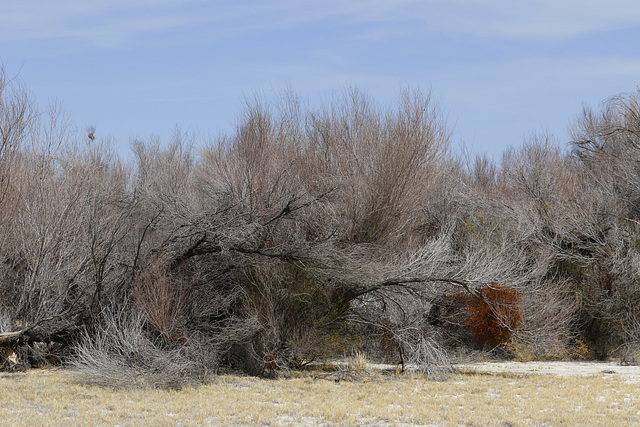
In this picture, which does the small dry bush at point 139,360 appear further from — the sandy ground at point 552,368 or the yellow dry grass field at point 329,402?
the sandy ground at point 552,368

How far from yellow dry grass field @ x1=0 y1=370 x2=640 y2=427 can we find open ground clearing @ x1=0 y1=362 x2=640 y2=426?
2 cm

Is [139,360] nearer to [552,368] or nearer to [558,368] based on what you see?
[552,368]

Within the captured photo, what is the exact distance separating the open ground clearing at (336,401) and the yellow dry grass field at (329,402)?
2cm

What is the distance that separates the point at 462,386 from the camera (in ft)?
44.4

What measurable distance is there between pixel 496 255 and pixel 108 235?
920 cm

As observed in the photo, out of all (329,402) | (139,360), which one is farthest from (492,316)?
(139,360)

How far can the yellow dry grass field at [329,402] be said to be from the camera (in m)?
10.2

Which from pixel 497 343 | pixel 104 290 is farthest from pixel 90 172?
pixel 497 343

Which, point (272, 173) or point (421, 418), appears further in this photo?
point (272, 173)

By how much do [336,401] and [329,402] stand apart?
195mm

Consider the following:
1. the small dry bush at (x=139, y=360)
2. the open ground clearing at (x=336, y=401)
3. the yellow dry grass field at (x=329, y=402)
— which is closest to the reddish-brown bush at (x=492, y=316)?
the open ground clearing at (x=336, y=401)

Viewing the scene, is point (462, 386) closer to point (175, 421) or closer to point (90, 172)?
point (175, 421)

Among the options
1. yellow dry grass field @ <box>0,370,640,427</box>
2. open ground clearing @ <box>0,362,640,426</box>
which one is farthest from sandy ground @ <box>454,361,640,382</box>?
yellow dry grass field @ <box>0,370,640,427</box>

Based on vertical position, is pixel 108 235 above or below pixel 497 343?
above
